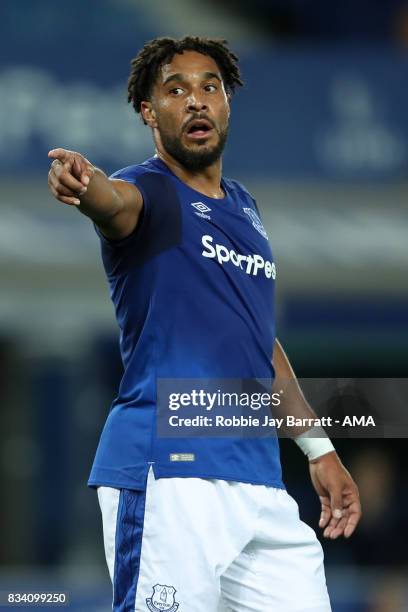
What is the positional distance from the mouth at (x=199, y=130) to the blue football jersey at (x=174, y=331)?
17cm

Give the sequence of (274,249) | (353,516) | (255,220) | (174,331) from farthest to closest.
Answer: (274,249), (255,220), (353,516), (174,331)

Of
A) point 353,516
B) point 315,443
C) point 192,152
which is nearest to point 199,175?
point 192,152

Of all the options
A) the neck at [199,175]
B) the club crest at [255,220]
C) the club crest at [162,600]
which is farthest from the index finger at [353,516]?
the neck at [199,175]

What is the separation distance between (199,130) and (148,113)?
0.21 meters

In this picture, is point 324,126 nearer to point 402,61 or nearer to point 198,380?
point 402,61

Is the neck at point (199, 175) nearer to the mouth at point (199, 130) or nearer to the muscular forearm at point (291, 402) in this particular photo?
the mouth at point (199, 130)

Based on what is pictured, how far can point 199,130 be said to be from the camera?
363cm

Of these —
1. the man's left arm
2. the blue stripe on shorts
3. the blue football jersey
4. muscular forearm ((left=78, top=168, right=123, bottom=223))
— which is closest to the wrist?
the man's left arm

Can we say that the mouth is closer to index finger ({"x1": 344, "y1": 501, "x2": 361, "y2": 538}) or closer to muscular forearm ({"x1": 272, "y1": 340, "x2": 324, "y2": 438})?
muscular forearm ({"x1": 272, "y1": 340, "x2": 324, "y2": 438})

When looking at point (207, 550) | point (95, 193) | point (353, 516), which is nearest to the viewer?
point (95, 193)

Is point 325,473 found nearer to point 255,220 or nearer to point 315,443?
point 315,443

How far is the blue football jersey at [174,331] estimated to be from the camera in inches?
132

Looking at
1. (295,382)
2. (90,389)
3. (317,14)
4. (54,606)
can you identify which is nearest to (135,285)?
(295,382)

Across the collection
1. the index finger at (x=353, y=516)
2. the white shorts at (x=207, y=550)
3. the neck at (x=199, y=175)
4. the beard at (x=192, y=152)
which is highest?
the beard at (x=192, y=152)
